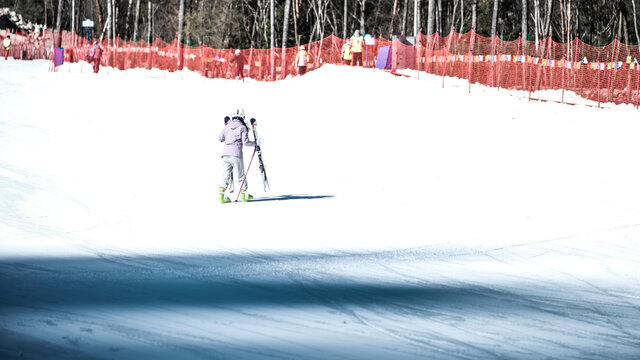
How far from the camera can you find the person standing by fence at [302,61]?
36562mm

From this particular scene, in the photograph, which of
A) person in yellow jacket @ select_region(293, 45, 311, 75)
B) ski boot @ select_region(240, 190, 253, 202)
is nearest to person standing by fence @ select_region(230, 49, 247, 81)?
person in yellow jacket @ select_region(293, 45, 311, 75)

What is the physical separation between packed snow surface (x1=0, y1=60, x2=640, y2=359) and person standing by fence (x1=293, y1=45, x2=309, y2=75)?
10293 millimetres

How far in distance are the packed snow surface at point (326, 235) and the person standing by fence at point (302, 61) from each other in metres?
10.3

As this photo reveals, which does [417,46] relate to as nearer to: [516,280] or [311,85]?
[311,85]

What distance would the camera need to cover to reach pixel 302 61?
36.6m

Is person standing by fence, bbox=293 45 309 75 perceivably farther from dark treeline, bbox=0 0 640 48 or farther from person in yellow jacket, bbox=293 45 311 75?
dark treeline, bbox=0 0 640 48

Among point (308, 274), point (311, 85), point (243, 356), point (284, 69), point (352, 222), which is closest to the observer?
point (243, 356)

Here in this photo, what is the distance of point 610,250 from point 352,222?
320 cm

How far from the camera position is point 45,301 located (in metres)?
6.01

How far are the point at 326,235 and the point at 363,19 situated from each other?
6230 centimetres

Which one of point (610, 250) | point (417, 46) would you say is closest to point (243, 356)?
point (610, 250)

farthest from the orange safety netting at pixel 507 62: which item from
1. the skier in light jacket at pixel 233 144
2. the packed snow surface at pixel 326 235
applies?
the skier in light jacket at pixel 233 144

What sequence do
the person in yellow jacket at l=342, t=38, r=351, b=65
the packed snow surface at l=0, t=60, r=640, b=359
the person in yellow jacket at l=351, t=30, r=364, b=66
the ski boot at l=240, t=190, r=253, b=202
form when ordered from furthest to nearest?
1. the person in yellow jacket at l=342, t=38, r=351, b=65
2. the person in yellow jacket at l=351, t=30, r=364, b=66
3. the ski boot at l=240, t=190, r=253, b=202
4. the packed snow surface at l=0, t=60, r=640, b=359

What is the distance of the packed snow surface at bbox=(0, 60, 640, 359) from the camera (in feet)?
18.1
